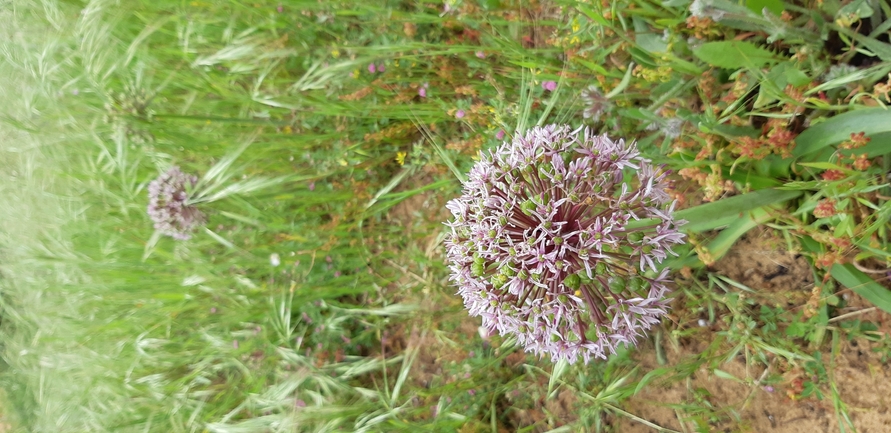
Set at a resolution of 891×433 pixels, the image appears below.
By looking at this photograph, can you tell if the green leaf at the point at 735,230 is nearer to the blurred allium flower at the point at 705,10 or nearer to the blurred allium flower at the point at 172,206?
the blurred allium flower at the point at 705,10

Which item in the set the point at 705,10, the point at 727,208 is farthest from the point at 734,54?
the point at 727,208

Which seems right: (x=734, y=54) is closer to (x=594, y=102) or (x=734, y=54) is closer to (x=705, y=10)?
(x=705, y=10)

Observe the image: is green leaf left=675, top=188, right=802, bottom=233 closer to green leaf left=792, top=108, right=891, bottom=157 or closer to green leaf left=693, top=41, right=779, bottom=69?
green leaf left=792, top=108, right=891, bottom=157

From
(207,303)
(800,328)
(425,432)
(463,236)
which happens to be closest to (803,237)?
(800,328)

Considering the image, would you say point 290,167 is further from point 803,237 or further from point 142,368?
point 803,237

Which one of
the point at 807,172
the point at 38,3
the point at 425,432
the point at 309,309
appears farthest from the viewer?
the point at 309,309
